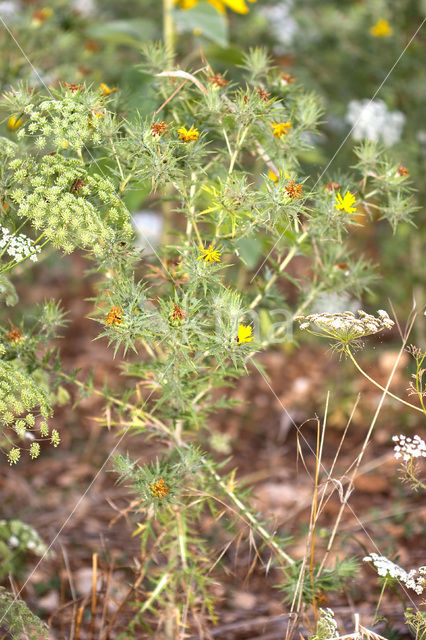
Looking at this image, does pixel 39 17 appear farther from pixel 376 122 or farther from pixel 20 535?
pixel 20 535

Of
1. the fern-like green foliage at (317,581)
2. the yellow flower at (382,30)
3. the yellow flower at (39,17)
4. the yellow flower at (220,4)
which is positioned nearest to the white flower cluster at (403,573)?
the fern-like green foliage at (317,581)

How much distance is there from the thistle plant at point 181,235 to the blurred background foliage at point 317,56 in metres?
0.52

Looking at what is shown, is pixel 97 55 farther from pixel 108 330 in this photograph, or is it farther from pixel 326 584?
pixel 326 584

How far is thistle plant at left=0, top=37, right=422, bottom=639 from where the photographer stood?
45.3 inches

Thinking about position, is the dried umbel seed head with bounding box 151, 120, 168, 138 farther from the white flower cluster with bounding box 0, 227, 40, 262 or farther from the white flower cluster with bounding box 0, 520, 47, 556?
the white flower cluster with bounding box 0, 520, 47, 556

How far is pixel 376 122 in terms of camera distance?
2.54 meters

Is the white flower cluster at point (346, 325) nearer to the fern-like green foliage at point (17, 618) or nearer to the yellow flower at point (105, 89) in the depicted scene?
the yellow flower at point (105, 89)

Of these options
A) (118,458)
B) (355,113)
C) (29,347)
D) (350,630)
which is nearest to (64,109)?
(29,347)

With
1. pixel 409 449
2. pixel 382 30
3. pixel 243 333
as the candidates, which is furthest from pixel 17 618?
pixel 382 30

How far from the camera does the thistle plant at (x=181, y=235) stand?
115cm

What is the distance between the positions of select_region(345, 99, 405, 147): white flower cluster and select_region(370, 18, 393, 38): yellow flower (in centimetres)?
41

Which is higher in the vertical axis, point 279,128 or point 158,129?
point 158,129

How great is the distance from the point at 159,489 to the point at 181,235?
0.48 metres

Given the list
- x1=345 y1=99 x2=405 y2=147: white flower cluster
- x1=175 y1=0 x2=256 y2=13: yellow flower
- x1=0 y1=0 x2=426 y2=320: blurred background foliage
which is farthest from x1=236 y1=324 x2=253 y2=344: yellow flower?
x1=345 y1=99 x2=405 y2=147: white flower cluster
